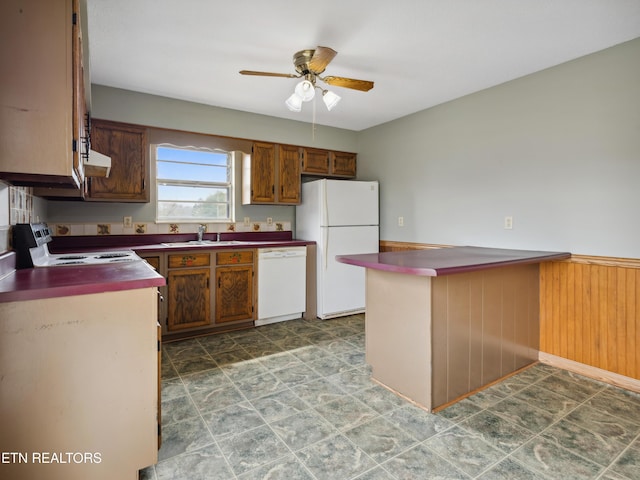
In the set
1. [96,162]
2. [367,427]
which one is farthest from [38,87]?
[367,427]

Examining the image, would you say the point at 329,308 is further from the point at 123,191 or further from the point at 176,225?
the point at 123,191

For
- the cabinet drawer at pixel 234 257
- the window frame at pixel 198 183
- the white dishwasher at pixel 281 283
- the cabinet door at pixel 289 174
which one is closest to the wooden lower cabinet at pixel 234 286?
the cabinet drawer at pixel 234 257

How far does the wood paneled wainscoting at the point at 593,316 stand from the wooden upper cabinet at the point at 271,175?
273 cm

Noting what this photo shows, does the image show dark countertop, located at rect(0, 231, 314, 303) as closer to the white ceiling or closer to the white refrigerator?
the white ceiling

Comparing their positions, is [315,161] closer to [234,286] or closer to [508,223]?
[234,286]

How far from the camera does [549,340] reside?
289 centimetres

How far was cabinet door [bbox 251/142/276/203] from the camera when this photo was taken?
13.3ft

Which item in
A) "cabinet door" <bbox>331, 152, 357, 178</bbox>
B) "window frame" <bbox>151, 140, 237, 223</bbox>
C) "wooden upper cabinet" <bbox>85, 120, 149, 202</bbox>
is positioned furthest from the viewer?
"cabinet door" <bbox>331, 152, 357, 178</bbox>

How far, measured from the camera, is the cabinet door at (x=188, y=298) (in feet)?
11.0

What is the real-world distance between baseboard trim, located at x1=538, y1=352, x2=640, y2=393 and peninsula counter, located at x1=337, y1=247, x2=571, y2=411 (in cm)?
29

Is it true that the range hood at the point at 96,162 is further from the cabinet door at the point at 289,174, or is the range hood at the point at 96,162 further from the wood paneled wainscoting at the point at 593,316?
the wood paneled wainscoting at the point at 593,316

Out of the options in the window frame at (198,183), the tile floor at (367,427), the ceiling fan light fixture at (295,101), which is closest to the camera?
the tile floor at (367,427)

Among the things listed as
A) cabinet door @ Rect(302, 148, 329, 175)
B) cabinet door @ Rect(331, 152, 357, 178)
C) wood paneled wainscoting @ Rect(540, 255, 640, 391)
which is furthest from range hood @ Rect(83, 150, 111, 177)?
wood paneled wainscoting @ Rect(540, 255, 640, 391)

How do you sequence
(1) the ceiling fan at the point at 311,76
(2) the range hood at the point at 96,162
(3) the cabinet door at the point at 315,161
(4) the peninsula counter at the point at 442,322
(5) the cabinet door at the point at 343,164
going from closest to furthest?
1. (4) the peninsula counter at the point at 442,322
2. (2) the range hood at the point at 96,162
3. (1) the ceiling fan at the point at 311,76
4. (3) the cabinet door at the point at 315,161
5. (5) the cabinet door at the point at 343,164
